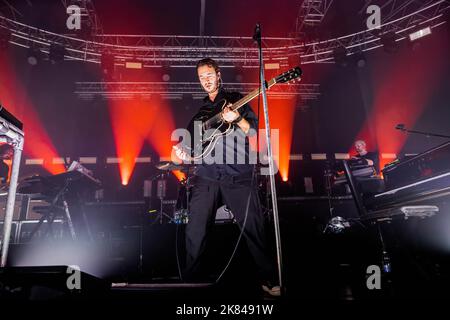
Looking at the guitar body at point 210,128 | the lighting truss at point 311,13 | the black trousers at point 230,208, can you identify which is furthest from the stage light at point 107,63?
the black trousers at point 230,208

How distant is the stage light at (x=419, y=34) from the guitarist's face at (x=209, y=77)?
8.48 m

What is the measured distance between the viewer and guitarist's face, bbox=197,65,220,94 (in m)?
3.04

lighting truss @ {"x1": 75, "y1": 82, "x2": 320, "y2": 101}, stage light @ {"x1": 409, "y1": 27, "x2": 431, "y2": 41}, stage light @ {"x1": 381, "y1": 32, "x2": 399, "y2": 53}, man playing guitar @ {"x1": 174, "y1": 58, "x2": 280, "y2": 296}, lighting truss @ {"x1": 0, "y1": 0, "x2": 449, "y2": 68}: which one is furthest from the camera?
lighting truss @ {"x1": 75, "y1": 82, "x2": 320, "y2": 101}

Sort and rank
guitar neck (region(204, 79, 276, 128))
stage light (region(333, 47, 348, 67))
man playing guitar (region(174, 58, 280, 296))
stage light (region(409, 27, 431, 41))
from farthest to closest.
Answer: stage light (region(333, 47, 348, 67)) < stage light (region(409, 27, 431, 41)) < guitar neck (region(204, 79, 276, 128)) < man playing guitar (region(174, 58, 280, 296))

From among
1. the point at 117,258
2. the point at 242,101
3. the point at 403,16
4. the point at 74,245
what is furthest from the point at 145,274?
the point at 403,16

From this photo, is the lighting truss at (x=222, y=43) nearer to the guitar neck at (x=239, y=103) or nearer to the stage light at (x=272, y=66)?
the stage light at (x=272, y=66)

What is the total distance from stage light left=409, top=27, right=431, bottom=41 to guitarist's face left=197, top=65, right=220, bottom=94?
334 inches

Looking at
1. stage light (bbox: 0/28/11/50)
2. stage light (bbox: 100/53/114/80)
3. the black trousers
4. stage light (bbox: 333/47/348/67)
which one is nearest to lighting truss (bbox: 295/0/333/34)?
stage light (bbox: 333/47/348/67)

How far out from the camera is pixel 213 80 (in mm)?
3094

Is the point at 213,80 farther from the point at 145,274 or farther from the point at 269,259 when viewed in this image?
the point at 145,274

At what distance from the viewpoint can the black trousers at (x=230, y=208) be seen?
8.65 feet

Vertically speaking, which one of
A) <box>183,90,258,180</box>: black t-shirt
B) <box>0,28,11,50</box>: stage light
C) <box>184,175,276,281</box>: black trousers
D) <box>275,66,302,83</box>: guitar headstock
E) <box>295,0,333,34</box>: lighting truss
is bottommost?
<box>184,175,276,281</box>: black trousers

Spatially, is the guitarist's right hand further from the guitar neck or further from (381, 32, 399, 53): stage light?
(381, 32, 399, 53): stage light

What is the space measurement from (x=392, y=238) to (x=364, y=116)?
766 centimetres
